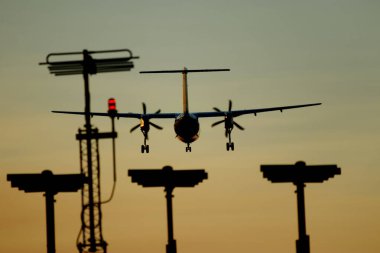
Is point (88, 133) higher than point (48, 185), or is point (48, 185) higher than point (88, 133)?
point (88, 133)

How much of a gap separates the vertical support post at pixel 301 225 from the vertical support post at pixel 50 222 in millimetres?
12466

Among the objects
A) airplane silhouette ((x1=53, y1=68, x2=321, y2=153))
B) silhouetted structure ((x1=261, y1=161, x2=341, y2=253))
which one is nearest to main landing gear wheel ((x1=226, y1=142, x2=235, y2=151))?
airplane silhouette ((x1=53, y1=68, x2=321, y2=153))

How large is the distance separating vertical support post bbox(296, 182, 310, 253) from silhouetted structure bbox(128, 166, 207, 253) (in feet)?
17.8

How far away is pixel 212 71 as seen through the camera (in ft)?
340

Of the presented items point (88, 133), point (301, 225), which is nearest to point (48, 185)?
point (88, 133)

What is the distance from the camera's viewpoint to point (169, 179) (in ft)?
148

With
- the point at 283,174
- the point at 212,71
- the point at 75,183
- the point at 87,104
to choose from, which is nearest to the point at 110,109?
the point at 87,104

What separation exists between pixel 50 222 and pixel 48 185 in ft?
6.23

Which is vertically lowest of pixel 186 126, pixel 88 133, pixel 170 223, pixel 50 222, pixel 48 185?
pixel 170 223

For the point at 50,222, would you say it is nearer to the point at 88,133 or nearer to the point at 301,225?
the point at 88,133

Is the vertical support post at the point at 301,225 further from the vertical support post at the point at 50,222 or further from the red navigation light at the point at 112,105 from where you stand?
the vertical support post at the point at 50,222

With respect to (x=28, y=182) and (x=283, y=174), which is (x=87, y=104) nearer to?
(x=28, y=182)

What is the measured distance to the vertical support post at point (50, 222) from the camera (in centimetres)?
4453

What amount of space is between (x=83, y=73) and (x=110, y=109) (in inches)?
136
